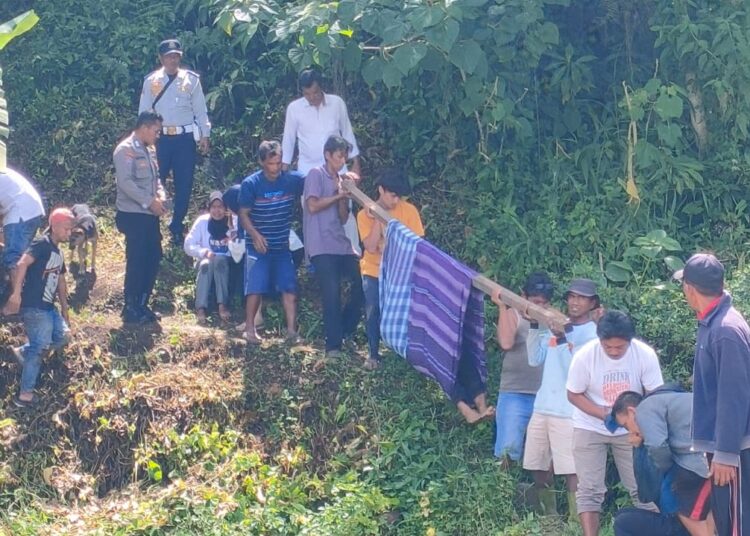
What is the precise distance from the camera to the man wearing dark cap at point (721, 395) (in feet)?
18.6

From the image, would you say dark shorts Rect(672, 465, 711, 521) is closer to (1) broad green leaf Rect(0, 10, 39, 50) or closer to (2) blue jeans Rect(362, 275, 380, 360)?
(2) blue jeans Rect(362, 275, 380, 360)

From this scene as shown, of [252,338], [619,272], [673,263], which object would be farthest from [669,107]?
[252,338]

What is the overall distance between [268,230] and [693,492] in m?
4.05

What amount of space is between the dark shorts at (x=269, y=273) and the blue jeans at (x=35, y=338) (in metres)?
1.46

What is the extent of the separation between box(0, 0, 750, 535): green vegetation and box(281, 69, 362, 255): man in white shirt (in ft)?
1.11

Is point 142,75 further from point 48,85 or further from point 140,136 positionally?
point 140,136

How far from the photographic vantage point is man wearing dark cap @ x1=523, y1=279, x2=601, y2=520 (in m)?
7.53

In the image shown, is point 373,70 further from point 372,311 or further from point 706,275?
point 706,275

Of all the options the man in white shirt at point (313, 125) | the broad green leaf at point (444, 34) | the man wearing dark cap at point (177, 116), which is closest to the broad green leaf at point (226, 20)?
the man wearing dark cap at point (177, 116)

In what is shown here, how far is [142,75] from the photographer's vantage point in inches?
501

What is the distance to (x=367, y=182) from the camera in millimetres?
11078

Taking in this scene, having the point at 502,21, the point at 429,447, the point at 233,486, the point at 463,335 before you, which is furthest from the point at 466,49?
the point at 233,486

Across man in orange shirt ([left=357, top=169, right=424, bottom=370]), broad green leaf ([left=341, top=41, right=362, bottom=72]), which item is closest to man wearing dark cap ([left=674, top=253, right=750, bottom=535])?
man in orange shirt ([left=357, top=169, right=424, bottom=370])

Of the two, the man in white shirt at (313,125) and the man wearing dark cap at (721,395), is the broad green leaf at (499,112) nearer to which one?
the man in white shirt at (313,125)
